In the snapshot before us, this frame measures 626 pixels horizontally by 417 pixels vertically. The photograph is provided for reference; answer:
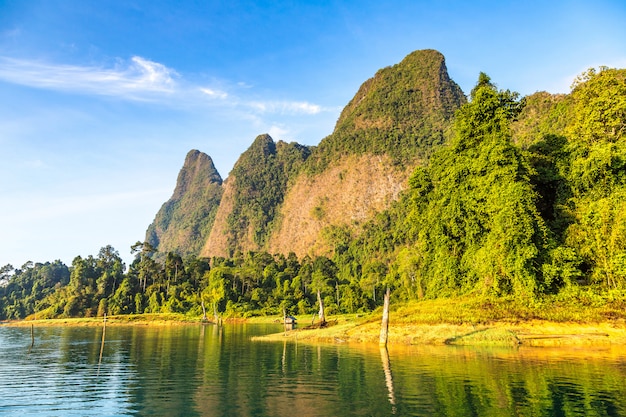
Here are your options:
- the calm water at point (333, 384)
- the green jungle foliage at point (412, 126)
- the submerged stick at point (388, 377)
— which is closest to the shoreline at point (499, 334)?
the calm water at point (333, 384)

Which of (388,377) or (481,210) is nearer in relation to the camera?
(388,377)

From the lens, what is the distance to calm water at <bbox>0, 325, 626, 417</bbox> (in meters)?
16.1

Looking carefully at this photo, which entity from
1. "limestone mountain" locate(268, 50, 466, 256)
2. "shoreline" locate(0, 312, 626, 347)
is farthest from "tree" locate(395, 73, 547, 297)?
"limestone mountain" locate(268, 50, 466, 256)

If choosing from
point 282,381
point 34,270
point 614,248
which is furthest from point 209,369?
point 34,270

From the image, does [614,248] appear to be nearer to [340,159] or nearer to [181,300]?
[181,300]

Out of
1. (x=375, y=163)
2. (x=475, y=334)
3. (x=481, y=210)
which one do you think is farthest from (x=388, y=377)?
(x=375, y=163)

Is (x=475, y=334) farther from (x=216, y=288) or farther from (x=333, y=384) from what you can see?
(x=216, y=288)

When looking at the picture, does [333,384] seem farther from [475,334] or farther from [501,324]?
[501,324]

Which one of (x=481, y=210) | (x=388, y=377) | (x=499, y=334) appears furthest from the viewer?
(x=481, y=210)

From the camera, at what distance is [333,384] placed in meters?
21.0

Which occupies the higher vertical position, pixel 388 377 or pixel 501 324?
pixel 501 324

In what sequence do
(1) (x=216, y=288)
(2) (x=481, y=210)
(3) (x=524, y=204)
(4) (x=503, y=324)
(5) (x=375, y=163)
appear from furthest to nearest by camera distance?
(5) (x=375, y=163) → (1) (x=216, y=288) → (2) (x=481, y=210) → (3) (x=524, y=204) → (4) (x=503, y=324)

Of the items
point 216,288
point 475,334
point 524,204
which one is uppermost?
point 524,204

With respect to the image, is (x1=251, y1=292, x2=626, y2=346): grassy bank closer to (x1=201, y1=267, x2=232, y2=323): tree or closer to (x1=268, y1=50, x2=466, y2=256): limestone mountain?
(x1=201, y1=267, x2=232, y2=323): tree
